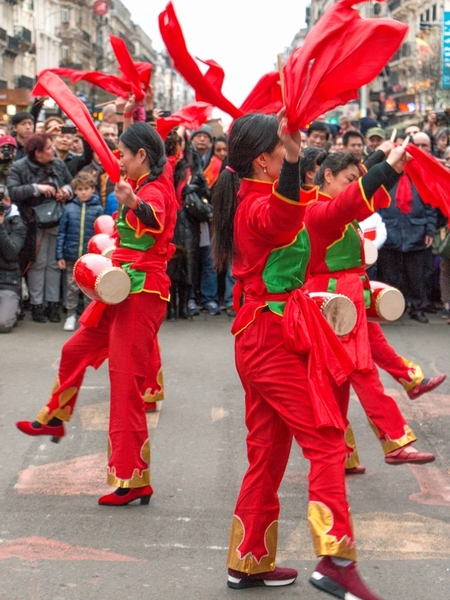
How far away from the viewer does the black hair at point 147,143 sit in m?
5.06

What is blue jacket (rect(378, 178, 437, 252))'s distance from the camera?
1091 centimetres

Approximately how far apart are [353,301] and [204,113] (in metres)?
2.49

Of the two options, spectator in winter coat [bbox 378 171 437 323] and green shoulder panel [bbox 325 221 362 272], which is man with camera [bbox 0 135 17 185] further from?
green shoulder panel [bbox 325 221 362 272]

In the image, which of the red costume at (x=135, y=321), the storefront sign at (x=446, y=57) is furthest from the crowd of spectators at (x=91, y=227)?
the storefront sign at (x=446, y=57)

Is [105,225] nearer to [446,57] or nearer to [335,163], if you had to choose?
[335,163]

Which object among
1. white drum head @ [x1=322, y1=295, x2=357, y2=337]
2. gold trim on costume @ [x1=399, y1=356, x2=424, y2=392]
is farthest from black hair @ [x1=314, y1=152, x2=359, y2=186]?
gold trim on costume @ [x1=399, y1=356, x2=424, y2=392]

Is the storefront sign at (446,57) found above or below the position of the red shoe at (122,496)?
above

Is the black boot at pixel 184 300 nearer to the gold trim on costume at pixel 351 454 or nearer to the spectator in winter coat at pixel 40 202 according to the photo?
the spectator in winter coat at pixel 40 202

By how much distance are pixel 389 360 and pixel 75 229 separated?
496 centimetres

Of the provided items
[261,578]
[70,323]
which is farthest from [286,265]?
[70,323]

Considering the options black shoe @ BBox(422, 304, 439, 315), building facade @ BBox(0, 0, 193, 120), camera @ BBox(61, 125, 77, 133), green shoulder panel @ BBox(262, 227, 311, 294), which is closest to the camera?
green shoulder panel @ BBox(262, 227, 311, 294)

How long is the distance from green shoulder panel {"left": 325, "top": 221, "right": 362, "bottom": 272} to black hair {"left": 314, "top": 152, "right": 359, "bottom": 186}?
1.00 ft

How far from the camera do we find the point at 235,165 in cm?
389

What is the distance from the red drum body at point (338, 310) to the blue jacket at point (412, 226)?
6.20 meters
